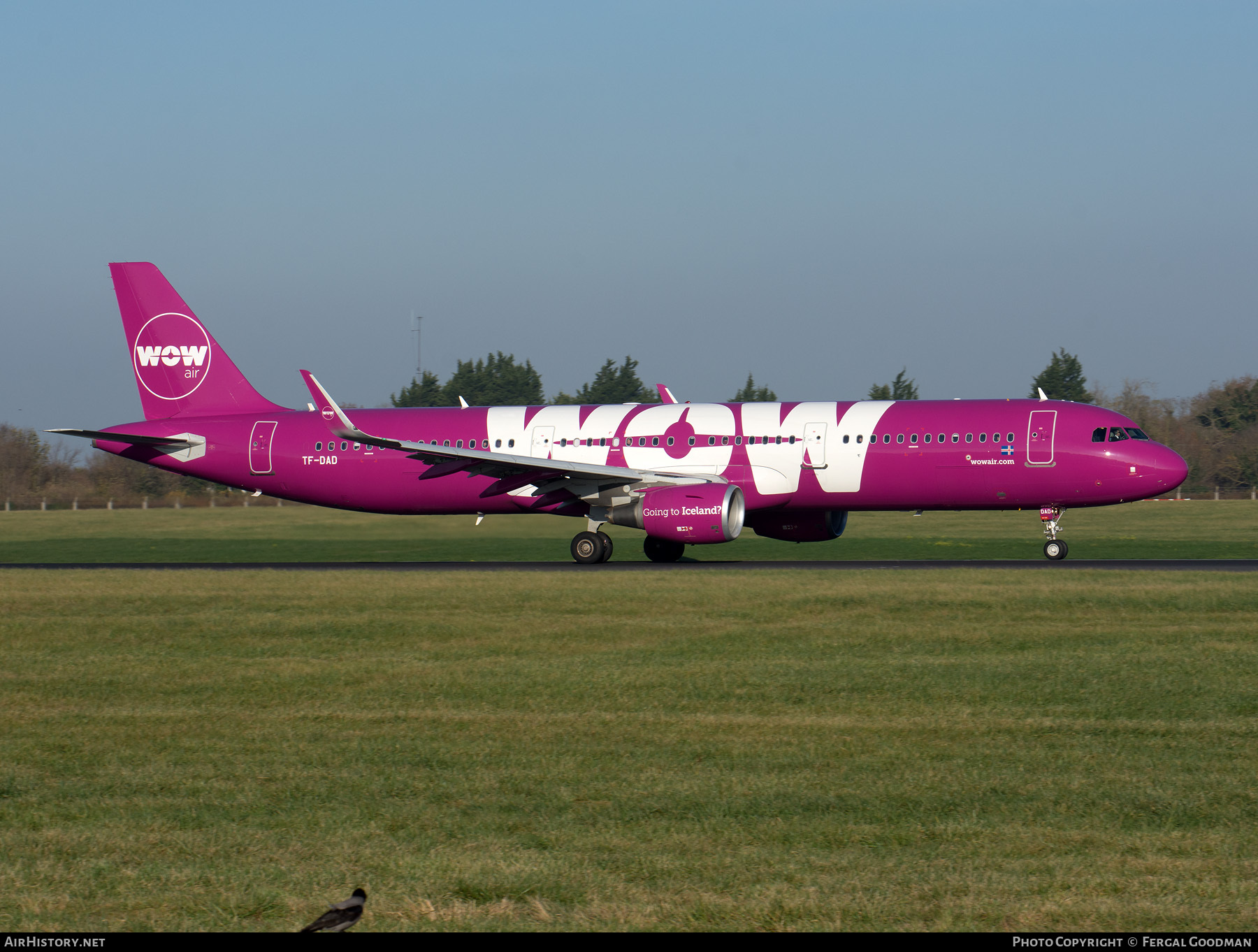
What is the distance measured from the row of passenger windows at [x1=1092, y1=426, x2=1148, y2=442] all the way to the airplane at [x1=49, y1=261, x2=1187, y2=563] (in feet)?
0.12

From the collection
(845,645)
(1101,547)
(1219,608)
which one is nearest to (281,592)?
(845,645)

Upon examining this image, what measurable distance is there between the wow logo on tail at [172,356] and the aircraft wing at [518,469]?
6370 mm

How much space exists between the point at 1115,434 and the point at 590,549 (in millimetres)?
12563

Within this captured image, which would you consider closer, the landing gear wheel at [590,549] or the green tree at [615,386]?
the landing gear wheel at [590,549]

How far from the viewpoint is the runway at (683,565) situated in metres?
26.8

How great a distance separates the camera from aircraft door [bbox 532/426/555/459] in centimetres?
3234

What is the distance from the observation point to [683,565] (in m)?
29.5

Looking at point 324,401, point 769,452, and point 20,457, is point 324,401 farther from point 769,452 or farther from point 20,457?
point 20,457

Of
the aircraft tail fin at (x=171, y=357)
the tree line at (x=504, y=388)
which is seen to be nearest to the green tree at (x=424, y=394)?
the tree line at (x=504, y=388)

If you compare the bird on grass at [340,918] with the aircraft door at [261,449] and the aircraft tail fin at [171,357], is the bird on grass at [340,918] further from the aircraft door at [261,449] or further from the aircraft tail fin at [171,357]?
the aircraft tail fin at [171,357]

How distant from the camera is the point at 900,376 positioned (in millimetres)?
104562

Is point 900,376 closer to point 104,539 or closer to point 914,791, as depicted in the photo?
point 104,539

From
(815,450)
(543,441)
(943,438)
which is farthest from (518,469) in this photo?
(943,438)

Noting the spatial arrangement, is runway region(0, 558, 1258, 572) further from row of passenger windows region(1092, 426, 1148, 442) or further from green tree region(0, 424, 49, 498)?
green tree region(0, 424, 49, 498)
